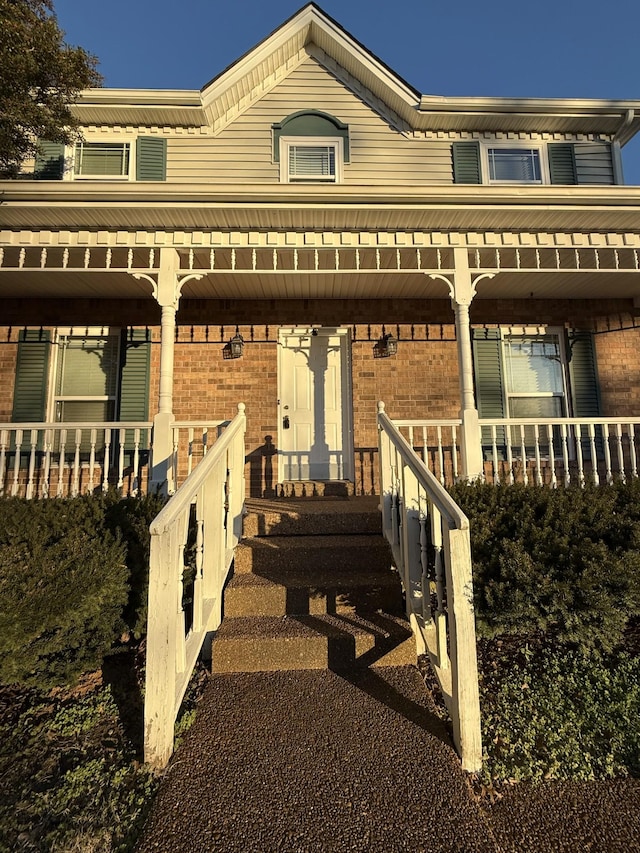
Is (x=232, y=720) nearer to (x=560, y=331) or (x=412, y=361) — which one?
(x=412, y=361)

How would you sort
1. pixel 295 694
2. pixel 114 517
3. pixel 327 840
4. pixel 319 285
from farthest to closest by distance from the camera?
pixel 319 285 < pixel 114 517 < pixel 295 694 < pixel 327 840

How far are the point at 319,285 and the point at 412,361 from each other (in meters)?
1.71

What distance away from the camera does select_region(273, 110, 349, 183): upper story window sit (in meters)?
7.34

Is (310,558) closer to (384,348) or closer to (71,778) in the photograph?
(71,778)

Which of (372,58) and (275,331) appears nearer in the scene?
(275,331)

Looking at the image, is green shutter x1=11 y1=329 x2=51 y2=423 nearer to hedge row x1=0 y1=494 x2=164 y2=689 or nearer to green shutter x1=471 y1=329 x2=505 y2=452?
hedge row x1=0 y1=494 x2=164 y2=689

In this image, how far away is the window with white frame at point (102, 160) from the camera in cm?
712

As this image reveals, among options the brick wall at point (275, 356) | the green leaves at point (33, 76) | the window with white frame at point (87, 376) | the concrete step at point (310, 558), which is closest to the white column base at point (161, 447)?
the concrete step at point (310, 558)

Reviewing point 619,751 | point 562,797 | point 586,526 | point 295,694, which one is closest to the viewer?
point 562,797

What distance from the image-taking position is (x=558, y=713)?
2631 millimetres

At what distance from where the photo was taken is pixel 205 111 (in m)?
7.12

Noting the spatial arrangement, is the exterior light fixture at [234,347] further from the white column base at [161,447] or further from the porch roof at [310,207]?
the white column base at [161,447]

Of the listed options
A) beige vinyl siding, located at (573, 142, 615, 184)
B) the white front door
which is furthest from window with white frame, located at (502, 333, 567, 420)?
beige vinyl siding, located at (573, 142, 615, 184)

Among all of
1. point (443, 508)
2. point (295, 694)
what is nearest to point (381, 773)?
point (295, 694)
